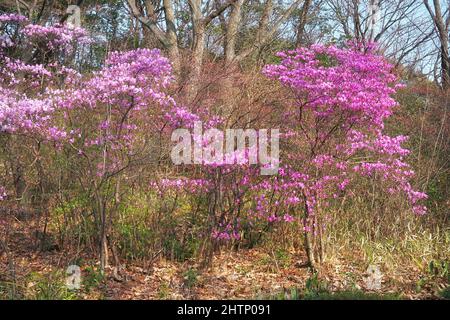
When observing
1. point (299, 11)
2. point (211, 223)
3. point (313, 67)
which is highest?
point (299, 11)

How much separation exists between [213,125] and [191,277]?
160 cm

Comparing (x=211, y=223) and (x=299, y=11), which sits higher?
(x=299, y=11)

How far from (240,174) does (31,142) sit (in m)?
2.30

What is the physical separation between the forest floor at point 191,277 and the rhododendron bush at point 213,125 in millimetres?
339

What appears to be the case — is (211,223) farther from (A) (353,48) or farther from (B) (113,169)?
(A) (353,48)

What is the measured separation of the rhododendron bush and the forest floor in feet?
1.11

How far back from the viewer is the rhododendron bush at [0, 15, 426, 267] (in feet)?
16.1

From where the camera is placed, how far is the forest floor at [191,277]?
4.70 m

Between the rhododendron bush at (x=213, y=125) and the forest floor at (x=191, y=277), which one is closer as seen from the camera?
the forest floor at (x=191, y=277)

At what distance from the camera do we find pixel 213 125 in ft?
17.2

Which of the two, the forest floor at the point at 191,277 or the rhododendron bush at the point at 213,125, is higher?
the rhododendron bush at the point at 213,125

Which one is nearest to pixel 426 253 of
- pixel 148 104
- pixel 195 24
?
pixel 148 104

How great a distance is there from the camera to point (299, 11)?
18.3 meters

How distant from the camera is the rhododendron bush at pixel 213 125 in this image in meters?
4.92
